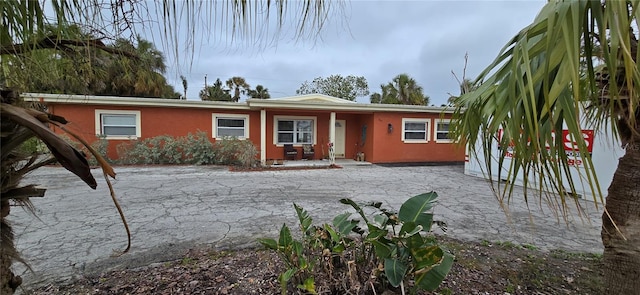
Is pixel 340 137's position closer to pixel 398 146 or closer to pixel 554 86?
pixel 398 146

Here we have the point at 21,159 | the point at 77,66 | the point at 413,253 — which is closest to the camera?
the point at 21,159

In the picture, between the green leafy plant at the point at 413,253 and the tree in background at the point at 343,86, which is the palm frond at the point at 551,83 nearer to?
the green leafy plant at the point at 413,253

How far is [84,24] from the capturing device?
1041 millimetres

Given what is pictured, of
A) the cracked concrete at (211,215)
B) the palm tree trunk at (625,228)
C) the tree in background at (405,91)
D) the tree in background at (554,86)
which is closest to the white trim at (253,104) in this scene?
the cracked concrete at (211,215)

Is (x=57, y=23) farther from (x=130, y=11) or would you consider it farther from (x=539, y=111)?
(x=539, y=111)

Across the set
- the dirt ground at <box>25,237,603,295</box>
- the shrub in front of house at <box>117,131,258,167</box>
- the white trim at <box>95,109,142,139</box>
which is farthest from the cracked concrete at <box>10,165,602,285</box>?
the white trim at <box>95,109,142,139</box>

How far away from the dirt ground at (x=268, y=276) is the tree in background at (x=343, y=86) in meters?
32.4

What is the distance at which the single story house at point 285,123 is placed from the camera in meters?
10.9

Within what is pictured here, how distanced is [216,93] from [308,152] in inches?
740

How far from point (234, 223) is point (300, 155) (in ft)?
30.2

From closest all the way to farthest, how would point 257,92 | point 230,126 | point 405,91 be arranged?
point 230,126, point 405,91, point 257,92

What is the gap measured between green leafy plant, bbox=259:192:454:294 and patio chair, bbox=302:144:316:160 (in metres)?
10.7

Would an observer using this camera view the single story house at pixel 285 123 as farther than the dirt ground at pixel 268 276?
Yes

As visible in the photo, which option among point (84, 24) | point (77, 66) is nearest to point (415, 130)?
point (77, 66)
